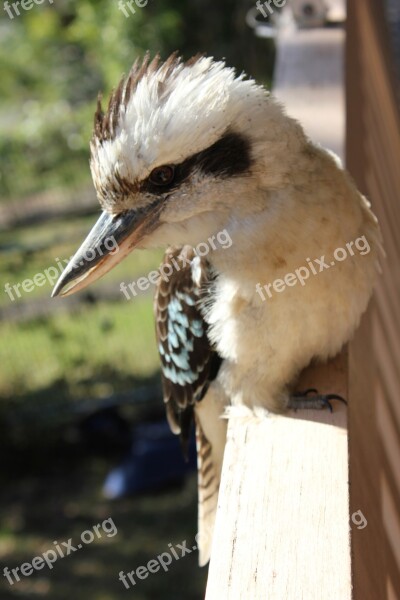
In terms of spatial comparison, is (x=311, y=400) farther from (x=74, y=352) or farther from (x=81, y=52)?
(x=81, y=52)

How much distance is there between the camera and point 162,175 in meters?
1.22

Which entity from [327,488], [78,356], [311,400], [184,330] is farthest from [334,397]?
[78,356]

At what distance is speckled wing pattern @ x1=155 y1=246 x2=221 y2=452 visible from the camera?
148 cm

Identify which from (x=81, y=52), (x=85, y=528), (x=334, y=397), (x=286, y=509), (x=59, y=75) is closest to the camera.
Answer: (x=286, y=509)

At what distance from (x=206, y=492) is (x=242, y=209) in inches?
31.7

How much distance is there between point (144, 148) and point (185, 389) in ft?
2.22

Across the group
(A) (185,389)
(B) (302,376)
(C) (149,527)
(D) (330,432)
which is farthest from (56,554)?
(D) (330,432)

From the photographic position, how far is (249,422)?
3.64 ft

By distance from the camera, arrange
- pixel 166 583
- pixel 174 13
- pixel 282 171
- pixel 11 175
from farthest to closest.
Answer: pixel 11 175 → pixel 174 13 → pixel 166 583 → pixel 282 171

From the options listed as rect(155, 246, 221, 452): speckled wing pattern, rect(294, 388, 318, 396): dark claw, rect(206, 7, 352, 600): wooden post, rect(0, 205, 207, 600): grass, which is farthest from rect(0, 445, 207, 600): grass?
rect(206, 7, 352, 600): wooden post

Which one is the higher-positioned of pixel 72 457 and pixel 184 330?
pixel 184 330

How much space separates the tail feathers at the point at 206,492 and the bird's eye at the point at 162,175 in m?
0.73

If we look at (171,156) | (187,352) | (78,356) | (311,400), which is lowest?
(78,356)

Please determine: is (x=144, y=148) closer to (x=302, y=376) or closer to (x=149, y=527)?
(x=302, y=376)
